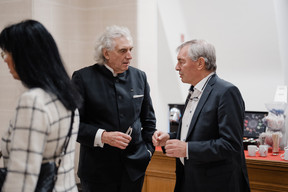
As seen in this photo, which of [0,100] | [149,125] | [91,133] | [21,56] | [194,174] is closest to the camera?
[21,56]

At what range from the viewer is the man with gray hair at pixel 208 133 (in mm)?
2395

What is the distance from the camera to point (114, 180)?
2785 millimetres

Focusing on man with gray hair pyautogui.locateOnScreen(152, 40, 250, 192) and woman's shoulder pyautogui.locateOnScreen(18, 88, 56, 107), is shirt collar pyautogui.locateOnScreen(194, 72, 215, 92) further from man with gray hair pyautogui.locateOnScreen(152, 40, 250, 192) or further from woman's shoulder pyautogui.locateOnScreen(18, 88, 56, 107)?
woman's shoulder pyautogui.locateOnScreen(18, 88, 56, 107)

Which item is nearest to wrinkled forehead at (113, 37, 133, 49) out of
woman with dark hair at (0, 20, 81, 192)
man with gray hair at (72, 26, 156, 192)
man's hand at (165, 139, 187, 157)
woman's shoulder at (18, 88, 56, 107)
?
man with gray hair at (72, 26, 156, 192)

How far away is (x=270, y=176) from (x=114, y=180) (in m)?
1.58

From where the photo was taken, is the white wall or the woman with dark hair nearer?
the woman with dark hair

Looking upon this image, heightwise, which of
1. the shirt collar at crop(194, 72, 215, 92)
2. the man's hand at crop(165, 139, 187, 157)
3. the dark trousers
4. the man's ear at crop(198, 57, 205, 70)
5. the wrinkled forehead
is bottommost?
the dark trousers

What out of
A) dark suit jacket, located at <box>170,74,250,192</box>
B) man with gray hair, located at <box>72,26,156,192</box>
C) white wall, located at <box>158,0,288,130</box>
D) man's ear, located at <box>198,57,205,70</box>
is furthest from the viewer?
white wall, located at <box>158,0,288,130</box>

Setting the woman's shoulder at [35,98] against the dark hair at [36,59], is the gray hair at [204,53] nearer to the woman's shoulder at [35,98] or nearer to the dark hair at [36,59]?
the dark hair at [36,59]

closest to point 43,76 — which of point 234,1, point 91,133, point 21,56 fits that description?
point 21,56

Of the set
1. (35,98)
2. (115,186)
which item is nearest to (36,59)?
(35,98)

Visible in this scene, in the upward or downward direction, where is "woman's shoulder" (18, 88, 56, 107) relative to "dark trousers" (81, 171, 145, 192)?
upward

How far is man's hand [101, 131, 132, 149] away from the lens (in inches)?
102

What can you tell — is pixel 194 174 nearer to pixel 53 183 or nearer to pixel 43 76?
pixel 53 183
